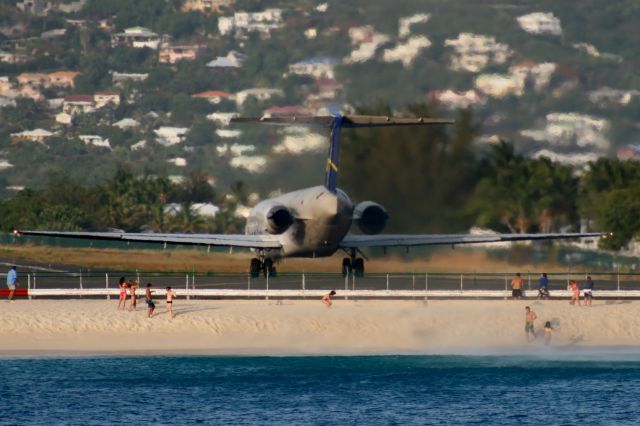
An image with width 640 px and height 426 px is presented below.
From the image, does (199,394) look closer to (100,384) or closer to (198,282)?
(100,384)

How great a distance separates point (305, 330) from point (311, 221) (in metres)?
10.4

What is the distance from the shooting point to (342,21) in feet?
509

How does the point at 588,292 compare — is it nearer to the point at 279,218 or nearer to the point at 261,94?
the point at 279,218

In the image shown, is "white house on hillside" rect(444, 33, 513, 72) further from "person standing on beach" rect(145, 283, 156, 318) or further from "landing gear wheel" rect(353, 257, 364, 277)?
"person standing on beach" rect(145, 283, 156, 318)

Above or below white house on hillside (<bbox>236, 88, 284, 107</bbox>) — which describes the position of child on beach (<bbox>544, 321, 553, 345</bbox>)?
below

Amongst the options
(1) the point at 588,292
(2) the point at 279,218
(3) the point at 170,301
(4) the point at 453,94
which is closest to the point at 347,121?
(2) the point at 279,218

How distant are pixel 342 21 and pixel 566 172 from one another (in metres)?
63.1

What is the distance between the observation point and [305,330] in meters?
62.8

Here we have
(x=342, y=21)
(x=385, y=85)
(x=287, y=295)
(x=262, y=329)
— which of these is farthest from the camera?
(x=342, y=21)

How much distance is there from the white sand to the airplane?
274 inches

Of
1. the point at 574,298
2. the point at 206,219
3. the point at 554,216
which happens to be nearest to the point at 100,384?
the point at 574,298

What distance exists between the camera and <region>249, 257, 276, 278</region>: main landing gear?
76688 millimetres

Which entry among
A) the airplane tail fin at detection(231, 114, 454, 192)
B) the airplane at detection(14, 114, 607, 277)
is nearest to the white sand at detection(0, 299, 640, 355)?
the airplane at detection(14, 114, 607, 277)

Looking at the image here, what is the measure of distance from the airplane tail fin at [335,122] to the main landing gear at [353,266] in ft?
13.0
